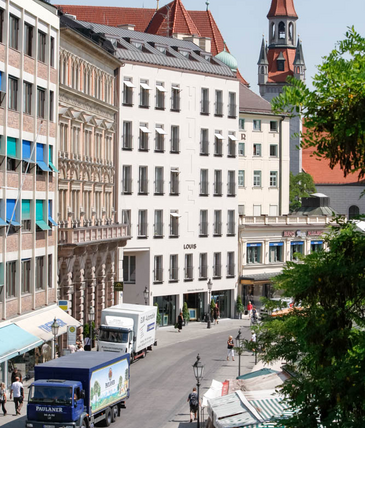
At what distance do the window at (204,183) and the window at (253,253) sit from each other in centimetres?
471

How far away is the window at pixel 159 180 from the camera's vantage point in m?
67.2

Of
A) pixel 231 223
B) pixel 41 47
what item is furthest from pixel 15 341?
pixel 231 223


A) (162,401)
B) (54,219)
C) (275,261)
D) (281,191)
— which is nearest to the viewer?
(162,401)

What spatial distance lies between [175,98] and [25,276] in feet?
91.6

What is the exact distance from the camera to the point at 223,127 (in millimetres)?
70812

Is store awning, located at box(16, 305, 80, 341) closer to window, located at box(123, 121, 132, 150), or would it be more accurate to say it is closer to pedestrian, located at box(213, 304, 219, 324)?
pedestrian, located at box(213, 304, 219, 324)

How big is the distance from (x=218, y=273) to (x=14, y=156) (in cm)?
2877

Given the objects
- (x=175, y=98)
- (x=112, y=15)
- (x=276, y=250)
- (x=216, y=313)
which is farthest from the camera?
(x=175, y=98)

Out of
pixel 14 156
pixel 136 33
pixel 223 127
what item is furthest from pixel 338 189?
pixel 14 156

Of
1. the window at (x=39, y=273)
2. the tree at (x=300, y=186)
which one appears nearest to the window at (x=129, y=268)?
the window at (x=39, y=273)

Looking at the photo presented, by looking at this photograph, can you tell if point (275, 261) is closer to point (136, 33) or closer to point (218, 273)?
point (218, 273)

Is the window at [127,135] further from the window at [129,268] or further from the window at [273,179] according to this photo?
the window at [273,179]

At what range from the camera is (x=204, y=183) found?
6900cm

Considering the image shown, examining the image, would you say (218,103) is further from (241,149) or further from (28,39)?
(28,39)
